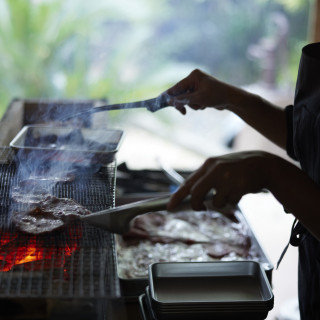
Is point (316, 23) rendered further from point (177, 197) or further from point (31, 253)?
point (31, 253)

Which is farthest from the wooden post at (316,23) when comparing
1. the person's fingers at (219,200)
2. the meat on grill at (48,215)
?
the meat on grill at (48,215)

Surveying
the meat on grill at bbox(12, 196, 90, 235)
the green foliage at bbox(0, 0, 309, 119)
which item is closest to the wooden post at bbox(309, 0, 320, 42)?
the green foliage at bbox(0, 0, 309, 119)

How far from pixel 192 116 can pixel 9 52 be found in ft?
11.8

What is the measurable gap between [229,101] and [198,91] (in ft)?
0.49

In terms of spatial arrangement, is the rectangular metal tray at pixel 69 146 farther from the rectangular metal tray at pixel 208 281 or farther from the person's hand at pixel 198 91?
the rectangular metal tray at pixel 208 281

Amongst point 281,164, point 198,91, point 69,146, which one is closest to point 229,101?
point 198,91

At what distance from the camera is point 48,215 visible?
1.54 meters

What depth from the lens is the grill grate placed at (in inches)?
48.8

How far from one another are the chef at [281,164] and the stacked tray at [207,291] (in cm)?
25

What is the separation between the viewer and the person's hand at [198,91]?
204 centimetres

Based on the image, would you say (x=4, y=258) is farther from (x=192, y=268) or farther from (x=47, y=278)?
(x=192, y=268)

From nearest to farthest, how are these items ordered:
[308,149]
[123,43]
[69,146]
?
[308,149] → [69,146] → [123,43]

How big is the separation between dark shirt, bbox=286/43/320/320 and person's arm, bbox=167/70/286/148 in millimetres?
151

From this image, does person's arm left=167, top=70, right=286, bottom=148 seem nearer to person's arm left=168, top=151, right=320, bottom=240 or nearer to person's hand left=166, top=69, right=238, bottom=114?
person's hand left=166, top=69, right=238, bottom=114
